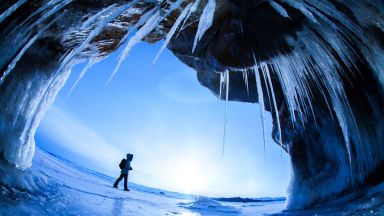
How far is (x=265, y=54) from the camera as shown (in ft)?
18.8

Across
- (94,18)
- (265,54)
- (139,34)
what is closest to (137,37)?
(139,34)

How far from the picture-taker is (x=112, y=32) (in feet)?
21.2

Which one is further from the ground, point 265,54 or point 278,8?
point 278,8

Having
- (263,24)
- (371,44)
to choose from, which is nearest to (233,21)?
(263,24)

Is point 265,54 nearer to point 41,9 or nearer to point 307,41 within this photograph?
point 307,41

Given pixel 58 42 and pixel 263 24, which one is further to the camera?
pixel 58 42

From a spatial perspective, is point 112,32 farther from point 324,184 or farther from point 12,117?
point 324,184

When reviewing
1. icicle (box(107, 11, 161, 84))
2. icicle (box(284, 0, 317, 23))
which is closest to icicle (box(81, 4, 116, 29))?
icicle (box(107, 11, 161, 84))

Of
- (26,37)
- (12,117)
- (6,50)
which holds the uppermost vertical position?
(26,37)

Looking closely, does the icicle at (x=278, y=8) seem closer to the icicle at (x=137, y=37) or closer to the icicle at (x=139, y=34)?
the icicle at (x=139, y=34)

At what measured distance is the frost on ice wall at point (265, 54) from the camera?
4.44 meters

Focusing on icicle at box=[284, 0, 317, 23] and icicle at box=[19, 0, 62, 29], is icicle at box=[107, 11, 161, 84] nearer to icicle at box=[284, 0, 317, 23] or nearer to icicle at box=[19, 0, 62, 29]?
icicle at box=[19, 0, 62, 29]

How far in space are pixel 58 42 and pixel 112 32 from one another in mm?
1136

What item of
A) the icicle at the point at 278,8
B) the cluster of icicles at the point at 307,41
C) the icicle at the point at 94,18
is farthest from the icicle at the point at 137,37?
the icicle at the point at 278,8
